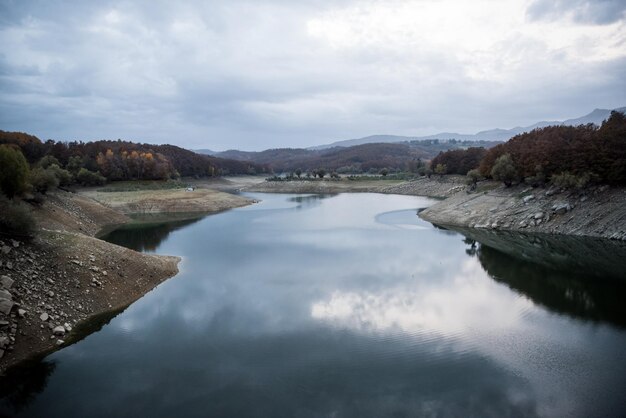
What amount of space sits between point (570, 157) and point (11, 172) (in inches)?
1653

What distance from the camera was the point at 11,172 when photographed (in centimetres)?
2572

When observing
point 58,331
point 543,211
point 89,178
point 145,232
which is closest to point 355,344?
point 58,331

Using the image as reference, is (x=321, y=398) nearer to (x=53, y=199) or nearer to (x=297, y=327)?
(x=297, y=327)

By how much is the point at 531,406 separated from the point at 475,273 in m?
13.2

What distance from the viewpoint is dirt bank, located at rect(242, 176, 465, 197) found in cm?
7088

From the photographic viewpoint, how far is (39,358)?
11.9 metres

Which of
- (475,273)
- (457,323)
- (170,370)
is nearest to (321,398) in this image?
(170,370)

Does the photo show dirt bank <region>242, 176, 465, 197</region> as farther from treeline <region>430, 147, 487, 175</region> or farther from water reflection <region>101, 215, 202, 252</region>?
water reflection <region>101, 215, 202, 252</region>

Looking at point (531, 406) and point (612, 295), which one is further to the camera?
point (612, 295)

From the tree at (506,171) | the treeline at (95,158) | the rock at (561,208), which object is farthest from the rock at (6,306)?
the treeline at (95,158)

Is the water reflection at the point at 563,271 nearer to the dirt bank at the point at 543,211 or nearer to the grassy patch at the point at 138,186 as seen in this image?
the dirt bank at the point at 543,211

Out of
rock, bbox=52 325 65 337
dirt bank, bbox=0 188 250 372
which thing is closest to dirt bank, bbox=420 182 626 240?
dirt bank, bbox=0 188 250 372

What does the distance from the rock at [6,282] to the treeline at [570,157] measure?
1421 inches

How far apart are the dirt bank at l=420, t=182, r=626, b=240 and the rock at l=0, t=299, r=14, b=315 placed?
110 ft
